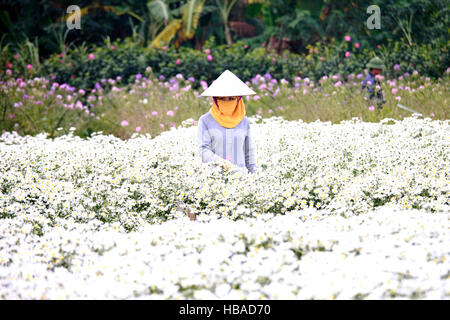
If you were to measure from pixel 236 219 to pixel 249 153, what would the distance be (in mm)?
860

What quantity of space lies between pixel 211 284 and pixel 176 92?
842cm

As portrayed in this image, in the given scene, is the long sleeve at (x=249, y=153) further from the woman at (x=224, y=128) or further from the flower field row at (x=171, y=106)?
the flower field row at (x=171, y=106)

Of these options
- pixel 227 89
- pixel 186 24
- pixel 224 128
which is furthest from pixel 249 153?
pixel 186 24

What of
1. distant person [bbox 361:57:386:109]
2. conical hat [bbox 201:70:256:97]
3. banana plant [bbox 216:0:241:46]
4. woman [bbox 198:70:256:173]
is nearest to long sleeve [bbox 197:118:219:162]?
woman [bbox 198:70:256:173]

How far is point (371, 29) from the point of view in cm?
1545

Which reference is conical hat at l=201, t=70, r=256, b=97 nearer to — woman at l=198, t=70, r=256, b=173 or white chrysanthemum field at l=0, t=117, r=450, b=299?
woman at l=198, t=70, r=256, b=173

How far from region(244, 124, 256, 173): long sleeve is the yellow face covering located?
23 centimetres

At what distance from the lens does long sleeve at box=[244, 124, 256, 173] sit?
5457mm

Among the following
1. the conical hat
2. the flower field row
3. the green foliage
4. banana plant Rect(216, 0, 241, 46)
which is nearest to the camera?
the conical hat

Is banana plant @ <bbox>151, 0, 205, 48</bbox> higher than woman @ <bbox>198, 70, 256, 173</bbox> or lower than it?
higher

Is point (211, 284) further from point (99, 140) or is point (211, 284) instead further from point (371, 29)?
Result: point (371, 29)

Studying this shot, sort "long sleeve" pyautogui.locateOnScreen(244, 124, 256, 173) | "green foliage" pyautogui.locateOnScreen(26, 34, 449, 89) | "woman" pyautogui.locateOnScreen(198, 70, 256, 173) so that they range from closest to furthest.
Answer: "woman" pyautogui.locateOnScreen(198, 70, 256, 173) < "long sleeve" pyautogui.locateOnScreen(244, 124, 256, 173) < "green foliage" pyautogui.locateOnScreen(26, 34, 449, 89)

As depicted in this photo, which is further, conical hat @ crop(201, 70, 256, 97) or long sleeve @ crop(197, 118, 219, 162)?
long sleeve @ crop(197, 118, 219, 162)
